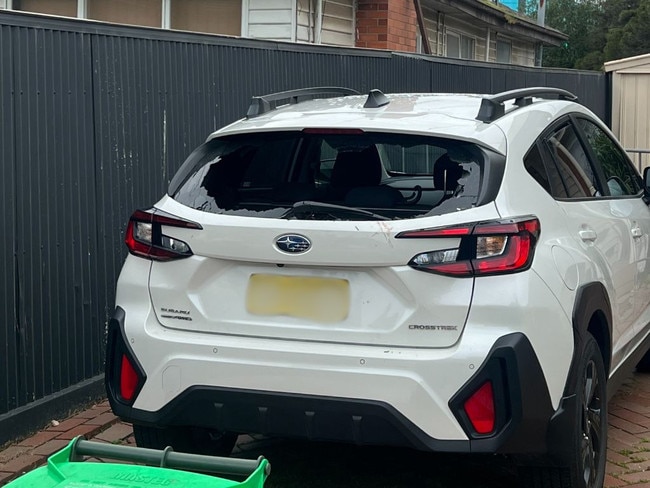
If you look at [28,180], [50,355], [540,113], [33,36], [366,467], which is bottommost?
[366,467]

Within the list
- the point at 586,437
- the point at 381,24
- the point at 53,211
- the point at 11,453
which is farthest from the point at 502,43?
the point at 586,437

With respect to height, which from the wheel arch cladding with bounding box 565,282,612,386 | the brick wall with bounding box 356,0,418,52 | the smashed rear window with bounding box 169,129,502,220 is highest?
the brick wall with bounding box 356,0,418,52

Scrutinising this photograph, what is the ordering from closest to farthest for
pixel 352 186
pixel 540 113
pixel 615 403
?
pixel 352 186
pixel 540 113
pixel 615 403

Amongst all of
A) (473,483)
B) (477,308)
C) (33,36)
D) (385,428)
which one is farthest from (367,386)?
(33,36)

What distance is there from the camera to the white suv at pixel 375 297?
358cm

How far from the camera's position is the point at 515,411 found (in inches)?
141

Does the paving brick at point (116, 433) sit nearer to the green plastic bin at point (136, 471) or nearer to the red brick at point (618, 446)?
the green plastic bin at point (136, 471)

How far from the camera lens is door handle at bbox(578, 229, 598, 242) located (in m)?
4.36

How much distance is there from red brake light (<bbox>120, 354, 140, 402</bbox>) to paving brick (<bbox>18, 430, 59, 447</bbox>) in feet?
4.45

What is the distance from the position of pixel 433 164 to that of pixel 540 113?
2.16 feet

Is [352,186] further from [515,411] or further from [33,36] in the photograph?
[33,36]

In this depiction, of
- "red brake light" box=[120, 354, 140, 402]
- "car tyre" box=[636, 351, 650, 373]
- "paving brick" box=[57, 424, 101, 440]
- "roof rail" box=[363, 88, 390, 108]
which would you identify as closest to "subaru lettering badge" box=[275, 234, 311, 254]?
"red brake light" box=[120, 354, 140, 402]

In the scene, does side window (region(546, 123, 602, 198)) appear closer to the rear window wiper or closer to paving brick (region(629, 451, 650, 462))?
the rear window wiper

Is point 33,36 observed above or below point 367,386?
above
